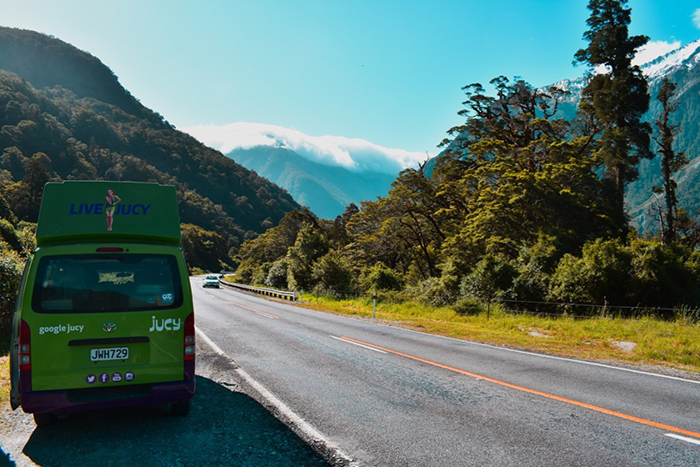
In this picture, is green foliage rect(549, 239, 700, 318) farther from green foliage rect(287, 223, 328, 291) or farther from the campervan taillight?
green foliage rect(287, 223, 328, 291)

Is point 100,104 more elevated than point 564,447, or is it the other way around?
point 100,104

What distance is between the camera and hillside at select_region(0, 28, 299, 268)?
11282 centimetres

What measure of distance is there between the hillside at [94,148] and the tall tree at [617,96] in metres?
99.4

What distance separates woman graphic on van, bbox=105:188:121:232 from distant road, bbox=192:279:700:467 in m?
3.45

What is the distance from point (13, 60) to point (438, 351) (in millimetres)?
241065

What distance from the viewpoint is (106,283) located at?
4.82 metres

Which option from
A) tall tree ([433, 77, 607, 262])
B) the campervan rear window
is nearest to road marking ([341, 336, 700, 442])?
the campervan rear window

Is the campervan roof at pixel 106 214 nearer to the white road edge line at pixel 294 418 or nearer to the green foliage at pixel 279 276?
the white road edge line at pixel 294 418

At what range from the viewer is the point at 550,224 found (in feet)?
83.1

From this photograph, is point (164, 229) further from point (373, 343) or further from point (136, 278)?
point (373, 343)

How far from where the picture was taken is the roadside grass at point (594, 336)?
9.98 m

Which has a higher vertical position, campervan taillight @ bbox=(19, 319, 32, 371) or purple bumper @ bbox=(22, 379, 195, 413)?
campervan taillight @ bbox=(19, 319, 32, 371)

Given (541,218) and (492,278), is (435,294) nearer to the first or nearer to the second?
(492,278)

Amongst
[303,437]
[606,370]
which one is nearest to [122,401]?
[303,437]
